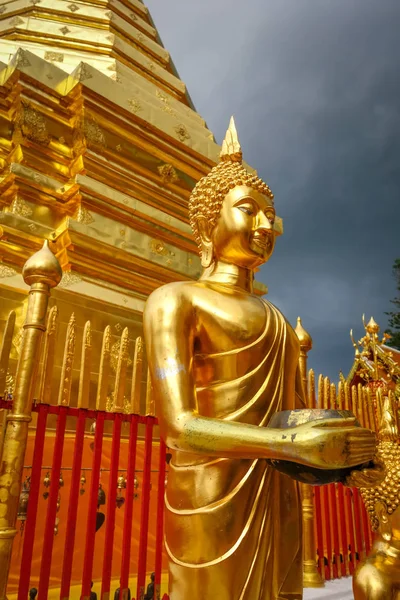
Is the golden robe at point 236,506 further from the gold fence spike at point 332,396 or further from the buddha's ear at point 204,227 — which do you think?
the gold fence spike at point 332,396

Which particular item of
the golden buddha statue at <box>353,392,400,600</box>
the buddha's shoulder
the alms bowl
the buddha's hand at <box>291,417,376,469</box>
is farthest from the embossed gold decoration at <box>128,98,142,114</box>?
the buddha's hand at <box>291,417,376,469</box>

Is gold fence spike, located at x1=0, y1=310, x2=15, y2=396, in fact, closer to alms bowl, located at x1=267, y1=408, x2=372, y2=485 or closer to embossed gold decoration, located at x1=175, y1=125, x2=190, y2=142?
alms bowl, located at x1=267, y1=408, x2=372, y2=485

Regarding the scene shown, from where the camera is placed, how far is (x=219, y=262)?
244 cm

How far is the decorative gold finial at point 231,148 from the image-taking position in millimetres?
2594

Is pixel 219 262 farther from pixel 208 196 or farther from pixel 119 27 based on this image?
pixel 119 27

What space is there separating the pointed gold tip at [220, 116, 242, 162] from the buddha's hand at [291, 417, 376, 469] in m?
1.47

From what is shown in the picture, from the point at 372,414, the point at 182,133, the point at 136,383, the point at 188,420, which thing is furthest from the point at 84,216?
the point at 188,420

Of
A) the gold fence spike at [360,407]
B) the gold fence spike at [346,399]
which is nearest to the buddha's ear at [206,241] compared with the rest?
the gold fence spike at [346,399]

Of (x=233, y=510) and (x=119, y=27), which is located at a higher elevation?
(x=119, y=27)

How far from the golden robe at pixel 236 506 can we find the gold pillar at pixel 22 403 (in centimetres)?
67

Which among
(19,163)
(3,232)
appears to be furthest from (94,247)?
(19,163)

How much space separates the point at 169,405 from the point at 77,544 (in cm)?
193

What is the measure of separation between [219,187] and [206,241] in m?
0.26

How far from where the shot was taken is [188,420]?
5.85 feet
